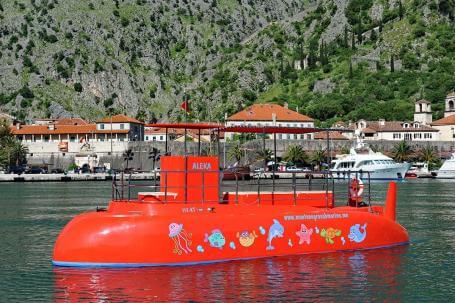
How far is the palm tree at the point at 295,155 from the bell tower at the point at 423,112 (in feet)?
118

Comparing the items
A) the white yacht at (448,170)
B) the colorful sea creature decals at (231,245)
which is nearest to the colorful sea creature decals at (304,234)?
the colorful sea creature decals at (231,245)

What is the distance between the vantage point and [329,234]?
26.4m

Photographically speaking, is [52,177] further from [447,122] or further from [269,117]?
[447,122]

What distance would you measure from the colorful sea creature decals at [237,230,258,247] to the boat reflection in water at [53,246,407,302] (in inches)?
24.3

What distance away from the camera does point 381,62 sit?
192125 millimetres

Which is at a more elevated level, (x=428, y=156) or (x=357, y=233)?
(x=428, y=156)

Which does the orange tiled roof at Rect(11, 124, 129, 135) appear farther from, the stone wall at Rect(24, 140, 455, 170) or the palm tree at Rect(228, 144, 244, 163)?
the palm tree at Rect(228, 144, 244, 163)

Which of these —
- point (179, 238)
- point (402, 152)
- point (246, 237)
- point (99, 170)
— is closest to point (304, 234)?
point (246, 237)

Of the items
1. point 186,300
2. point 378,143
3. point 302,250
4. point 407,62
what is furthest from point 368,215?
point 407,62

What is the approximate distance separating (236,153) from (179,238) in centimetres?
10869

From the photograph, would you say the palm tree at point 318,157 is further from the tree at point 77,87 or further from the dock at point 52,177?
the tree at point 77,87

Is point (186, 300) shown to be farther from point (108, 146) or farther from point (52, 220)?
point (108, 146)

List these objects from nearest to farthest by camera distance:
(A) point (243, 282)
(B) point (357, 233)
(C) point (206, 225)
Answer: (A) point (243, 282), (C) point (206, 225), (B) point (357, 233)

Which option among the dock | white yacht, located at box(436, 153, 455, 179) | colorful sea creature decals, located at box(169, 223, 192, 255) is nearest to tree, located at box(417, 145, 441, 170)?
white yacht, located at box(436, 153, 455, 179)
